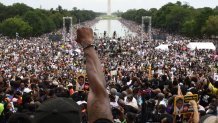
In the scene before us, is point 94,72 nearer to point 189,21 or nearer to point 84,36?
point 84,36

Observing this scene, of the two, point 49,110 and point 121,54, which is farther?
point 121,54

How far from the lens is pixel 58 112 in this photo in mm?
1909

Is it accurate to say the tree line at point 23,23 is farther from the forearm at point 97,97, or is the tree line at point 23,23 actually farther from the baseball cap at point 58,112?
the baseball cap at point 58,112

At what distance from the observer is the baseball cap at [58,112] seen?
1.91 meters

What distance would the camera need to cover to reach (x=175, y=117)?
6.54 metres

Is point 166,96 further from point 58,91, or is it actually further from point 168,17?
point 168,17

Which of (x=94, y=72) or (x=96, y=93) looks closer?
(x=96, y=93)

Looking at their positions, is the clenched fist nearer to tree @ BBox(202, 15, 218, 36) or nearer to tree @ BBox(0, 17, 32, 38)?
tree @ BBox(202, 15, 218, 36)

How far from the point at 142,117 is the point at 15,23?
7413cm

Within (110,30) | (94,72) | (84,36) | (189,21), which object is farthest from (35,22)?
(94,72)

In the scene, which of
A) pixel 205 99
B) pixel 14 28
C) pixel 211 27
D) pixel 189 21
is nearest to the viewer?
pixel 205 99

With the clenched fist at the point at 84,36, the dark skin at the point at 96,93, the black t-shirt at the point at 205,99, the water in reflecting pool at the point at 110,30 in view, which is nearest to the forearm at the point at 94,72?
the dark skin at the point at 96,93

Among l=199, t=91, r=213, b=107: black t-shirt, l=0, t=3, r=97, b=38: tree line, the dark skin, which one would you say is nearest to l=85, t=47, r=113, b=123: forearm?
the dark skin

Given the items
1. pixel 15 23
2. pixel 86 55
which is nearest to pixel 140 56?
pixel 86 55
